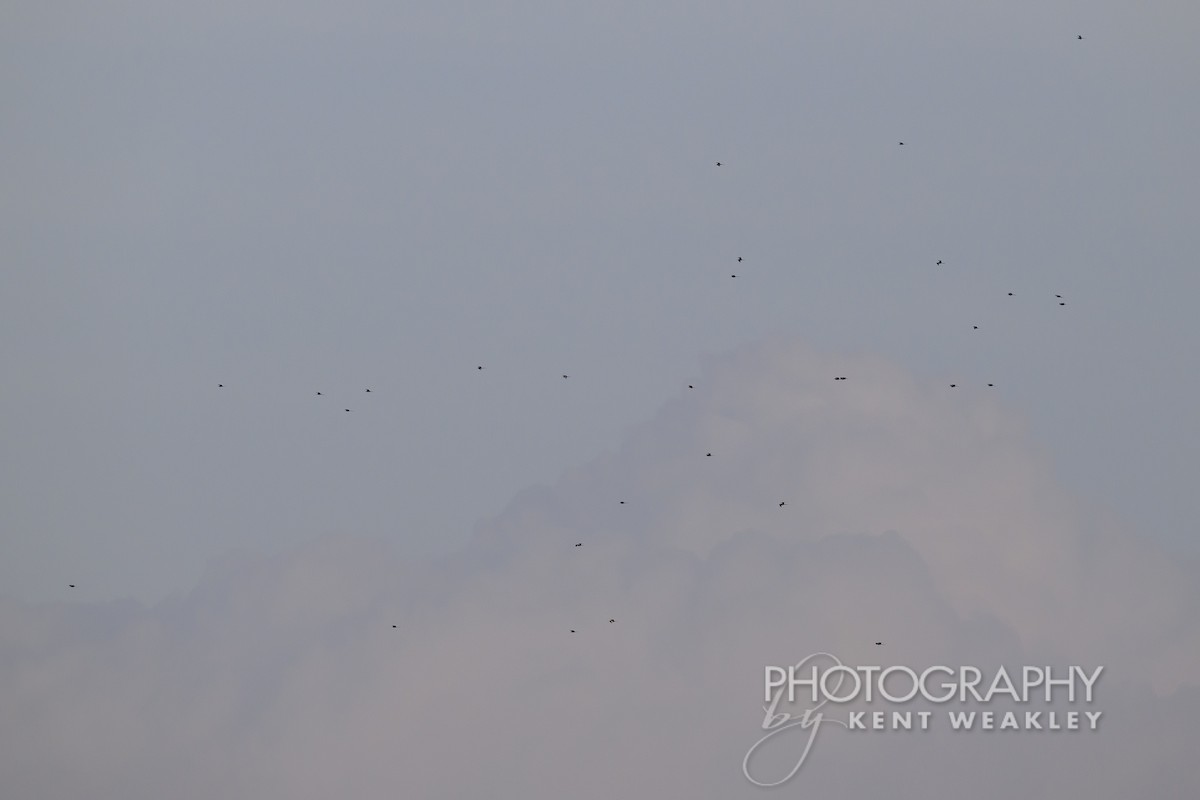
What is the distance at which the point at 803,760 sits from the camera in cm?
4262

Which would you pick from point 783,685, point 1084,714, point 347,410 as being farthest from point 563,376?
point 1084,714

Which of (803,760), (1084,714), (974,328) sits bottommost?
(803,760)

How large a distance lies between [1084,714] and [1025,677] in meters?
1.67

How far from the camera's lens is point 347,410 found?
4397 cm

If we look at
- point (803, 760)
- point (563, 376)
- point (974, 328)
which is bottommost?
point (803, 760)

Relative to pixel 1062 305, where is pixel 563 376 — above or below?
below

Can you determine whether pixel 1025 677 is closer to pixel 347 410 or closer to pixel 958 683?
pixel 958 683

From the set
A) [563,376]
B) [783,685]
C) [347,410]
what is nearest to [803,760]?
[783,685]

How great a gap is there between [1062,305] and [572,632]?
1459 cm

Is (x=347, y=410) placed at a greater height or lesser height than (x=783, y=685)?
greater

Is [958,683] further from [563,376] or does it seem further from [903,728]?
[563,376]

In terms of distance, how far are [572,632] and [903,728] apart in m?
8.36

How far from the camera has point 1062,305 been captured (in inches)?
1726

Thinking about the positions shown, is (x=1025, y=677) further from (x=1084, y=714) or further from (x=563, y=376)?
(x=563, y=376)
